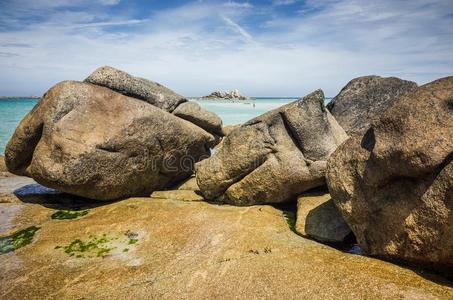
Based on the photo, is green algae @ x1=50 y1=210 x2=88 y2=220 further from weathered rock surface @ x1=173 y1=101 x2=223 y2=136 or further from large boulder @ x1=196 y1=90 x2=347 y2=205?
weathered rock surface @ x1=173 y1=101 x2=223 y2=136

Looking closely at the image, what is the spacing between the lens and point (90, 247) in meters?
8.09

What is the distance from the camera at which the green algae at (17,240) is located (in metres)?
8.16

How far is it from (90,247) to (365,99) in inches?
459

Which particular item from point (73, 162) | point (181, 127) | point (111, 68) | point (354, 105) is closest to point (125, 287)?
point (73, 162)

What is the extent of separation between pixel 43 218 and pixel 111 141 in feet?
10.3

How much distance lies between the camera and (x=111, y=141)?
10484mm

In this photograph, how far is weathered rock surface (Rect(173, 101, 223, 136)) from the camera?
13.8 m

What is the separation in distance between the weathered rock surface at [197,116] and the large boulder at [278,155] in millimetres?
3621

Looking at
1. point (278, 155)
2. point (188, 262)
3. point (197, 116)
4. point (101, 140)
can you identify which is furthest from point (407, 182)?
point (197, 116)

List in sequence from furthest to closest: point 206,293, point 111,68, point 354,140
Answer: point 111,68, point 354,140, point 206,293

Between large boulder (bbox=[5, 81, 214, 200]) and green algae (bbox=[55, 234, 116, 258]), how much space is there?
7.95ft

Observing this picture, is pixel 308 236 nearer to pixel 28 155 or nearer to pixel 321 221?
pixel 321 221

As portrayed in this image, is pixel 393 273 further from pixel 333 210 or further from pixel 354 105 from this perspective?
pixel 354 105

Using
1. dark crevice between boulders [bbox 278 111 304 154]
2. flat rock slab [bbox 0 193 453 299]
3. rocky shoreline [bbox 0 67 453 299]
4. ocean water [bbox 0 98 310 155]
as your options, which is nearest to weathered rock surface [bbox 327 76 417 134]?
rocky shoreline [bbox 0 67 453 299]
